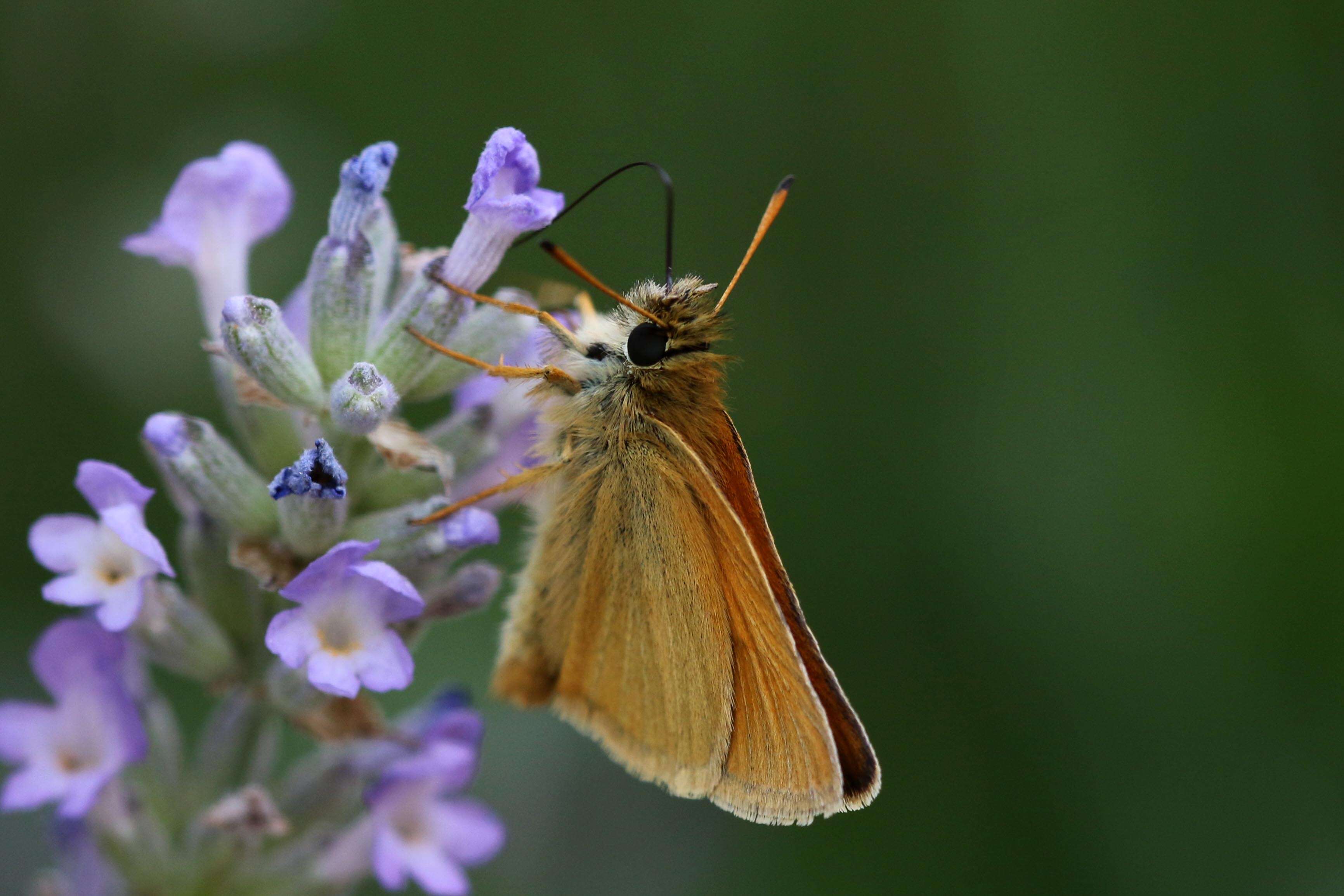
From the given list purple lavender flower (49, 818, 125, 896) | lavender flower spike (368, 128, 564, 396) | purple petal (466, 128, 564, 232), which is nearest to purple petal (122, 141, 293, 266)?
lavender flower spike (368, 128, 564, 396)

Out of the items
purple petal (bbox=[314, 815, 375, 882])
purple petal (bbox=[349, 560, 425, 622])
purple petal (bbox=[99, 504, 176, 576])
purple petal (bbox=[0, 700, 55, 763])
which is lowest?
purple petal (bbox=[314, 815, 375, 882])

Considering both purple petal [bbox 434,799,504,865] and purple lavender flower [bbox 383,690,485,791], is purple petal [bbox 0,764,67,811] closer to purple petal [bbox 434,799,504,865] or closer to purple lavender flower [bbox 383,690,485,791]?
purple lavender flower [bbox 383,690,485,791]

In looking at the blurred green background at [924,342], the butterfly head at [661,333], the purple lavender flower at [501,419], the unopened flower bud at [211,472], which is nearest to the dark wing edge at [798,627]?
the butterfly head at [661,333]

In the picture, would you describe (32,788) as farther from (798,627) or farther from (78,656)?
(798,627)

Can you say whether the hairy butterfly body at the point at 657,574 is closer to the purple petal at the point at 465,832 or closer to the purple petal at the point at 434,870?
the purple petal at the point at 465,832

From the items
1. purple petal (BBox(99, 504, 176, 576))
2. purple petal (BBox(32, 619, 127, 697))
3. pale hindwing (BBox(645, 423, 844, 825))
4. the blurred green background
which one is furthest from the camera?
the blurred green background

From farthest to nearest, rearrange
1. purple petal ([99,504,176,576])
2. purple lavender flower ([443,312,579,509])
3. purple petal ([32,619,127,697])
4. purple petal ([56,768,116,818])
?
purple lavender flower ([443,312,579,509]) → purple petal ([32,619,127,697]) → purple petal ([56,768,116,818]) → purple petal ([99,504,176,576])
